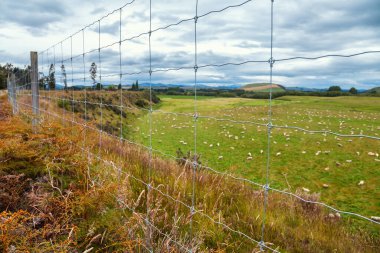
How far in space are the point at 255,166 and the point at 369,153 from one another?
2.30 metres

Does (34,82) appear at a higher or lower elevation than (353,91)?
higher

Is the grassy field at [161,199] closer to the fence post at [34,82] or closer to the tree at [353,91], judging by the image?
the tree at [353,91]

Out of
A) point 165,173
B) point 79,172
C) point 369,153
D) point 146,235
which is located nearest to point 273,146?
point 369,153

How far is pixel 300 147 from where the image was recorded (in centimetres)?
835

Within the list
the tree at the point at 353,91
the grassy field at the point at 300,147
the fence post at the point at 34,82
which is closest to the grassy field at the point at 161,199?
the grassy field at the point at 300,147

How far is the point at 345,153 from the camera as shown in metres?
7.18

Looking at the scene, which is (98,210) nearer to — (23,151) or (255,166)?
(23,151)

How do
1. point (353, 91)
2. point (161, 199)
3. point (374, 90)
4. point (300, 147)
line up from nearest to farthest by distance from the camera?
1. point (374, 90)
2. point (353, 91)
3. point (161, 199)
4. point (300, 147)

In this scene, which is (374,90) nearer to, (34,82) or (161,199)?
(161,199)

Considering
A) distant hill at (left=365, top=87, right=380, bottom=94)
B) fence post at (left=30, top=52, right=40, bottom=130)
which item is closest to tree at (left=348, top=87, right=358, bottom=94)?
distant hill at (left=365, top=87, right=380, bottom=94)

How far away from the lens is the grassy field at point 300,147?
457 cm

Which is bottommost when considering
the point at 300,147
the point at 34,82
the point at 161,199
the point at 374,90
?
the point at 300,147

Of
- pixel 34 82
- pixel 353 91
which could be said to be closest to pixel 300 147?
pixel 353 91

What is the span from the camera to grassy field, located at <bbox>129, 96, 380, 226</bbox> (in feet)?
15.0
